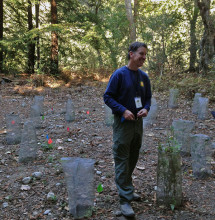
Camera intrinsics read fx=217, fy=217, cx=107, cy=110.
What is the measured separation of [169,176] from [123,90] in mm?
1111

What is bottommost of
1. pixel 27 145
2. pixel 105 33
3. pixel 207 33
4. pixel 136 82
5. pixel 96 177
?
pixel 96 177

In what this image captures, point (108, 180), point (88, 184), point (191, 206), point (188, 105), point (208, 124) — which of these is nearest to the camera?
point (88, 184)

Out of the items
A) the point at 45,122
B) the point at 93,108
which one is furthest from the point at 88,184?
the point at 93,108

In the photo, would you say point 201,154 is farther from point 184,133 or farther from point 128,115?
point 128,115

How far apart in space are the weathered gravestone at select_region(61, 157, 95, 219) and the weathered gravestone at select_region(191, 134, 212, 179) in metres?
1.64

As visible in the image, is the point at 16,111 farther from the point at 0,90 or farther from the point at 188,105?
the point at 188,105

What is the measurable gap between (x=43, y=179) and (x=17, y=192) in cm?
41

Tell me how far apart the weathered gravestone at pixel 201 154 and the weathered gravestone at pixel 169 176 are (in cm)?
81

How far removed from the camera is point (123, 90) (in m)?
2.44

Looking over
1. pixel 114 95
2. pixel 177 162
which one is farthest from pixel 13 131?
pixel 177 162

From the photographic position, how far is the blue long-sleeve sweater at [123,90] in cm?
241

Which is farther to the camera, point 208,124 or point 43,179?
point 208,124

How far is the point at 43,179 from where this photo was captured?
10.7ft

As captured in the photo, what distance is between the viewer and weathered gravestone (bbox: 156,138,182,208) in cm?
246
